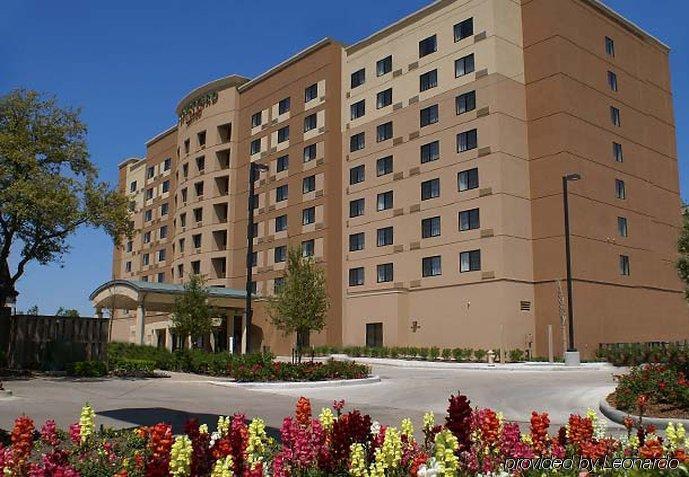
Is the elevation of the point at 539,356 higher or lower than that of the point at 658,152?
lower

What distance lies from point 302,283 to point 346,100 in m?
24.1

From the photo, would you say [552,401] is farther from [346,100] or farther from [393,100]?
[346,100]

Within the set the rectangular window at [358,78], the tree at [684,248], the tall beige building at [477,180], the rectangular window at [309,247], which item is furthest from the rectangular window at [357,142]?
the tree at [684,248]

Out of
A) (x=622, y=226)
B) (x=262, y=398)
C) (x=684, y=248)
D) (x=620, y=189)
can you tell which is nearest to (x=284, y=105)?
(x=620, y=189)

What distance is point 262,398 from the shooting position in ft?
60.1

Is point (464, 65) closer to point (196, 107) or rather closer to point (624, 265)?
point (624, 265)

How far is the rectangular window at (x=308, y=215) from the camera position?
2028 inches

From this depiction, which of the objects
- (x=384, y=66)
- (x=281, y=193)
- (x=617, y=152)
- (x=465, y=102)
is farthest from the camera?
(x=281, y=193)

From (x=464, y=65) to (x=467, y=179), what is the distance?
24.6 feet

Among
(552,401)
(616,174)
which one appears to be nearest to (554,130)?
(616,174)

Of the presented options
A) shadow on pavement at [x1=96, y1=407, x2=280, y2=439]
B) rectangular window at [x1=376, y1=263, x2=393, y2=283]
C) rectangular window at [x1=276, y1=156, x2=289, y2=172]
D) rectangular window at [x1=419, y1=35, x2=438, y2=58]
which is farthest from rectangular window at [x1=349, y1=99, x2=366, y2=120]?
shadow on pavement at [x1=96, y1=407, x2=280, y2=439]

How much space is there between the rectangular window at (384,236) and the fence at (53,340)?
21.9 meters

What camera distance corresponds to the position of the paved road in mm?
14062

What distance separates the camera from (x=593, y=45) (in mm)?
44938
